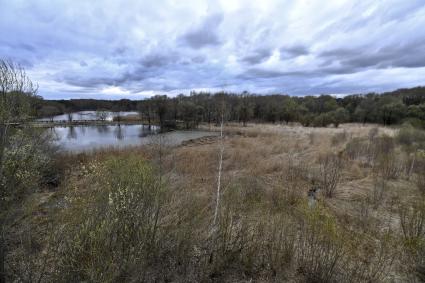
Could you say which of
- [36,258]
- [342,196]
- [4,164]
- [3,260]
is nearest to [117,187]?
[36,258]

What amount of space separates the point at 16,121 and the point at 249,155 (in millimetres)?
16731

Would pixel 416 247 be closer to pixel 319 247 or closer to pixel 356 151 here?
pixel 319 247

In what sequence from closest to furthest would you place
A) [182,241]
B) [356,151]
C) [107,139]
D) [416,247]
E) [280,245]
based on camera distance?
[416,247], [182,241], [280,245], [356,151], [107,139]

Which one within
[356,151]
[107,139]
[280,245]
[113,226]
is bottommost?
[107,139]

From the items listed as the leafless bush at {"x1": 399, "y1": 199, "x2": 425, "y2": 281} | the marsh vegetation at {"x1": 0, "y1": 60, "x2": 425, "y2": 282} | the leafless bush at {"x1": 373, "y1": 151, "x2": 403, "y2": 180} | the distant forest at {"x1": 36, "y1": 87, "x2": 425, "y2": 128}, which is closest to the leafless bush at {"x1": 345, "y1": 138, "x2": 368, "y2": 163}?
the leafless bush at {"x1": 373, "y1": 151, "x2": 403, "y2": 180}

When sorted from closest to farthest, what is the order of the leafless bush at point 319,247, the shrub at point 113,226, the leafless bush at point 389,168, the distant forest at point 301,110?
the shrub at point 113,226
the leafless bush at point 319,247
the leafless bush at point 389,168
the distant forest at point 301,110

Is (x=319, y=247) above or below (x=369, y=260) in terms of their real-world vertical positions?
above

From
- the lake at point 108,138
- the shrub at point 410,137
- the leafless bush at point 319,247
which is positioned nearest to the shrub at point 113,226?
the leafless bush at point 319,247

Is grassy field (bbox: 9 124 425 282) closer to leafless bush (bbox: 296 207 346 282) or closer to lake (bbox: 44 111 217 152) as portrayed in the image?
leafless bush (bbox: 296 207 346 282)

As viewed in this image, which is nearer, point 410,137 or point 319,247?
point 319,247

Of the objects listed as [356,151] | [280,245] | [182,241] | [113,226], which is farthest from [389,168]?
[113,226]

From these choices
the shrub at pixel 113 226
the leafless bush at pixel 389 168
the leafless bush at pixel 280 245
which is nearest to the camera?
the shrub at pixel 113 226

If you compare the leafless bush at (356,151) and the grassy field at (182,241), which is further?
the leafless bush at (356,151)

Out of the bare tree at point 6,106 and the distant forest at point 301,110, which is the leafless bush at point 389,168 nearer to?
the bare tree at point 6,106
